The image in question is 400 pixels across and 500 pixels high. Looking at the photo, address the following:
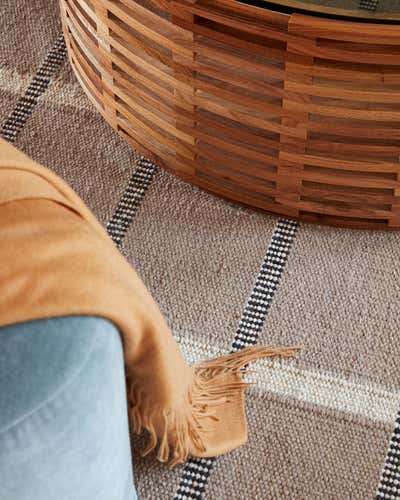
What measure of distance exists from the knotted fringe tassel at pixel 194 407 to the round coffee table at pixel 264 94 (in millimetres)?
259

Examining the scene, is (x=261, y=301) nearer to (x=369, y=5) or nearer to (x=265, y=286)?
(x=265, y=286)

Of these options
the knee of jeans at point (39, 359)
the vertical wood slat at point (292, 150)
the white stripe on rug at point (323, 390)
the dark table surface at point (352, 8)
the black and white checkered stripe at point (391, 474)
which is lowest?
the black and white checkered stripe at point (391, 474)

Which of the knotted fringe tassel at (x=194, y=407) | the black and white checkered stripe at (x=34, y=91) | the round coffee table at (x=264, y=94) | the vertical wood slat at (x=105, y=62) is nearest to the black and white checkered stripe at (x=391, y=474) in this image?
the knotted fringe tassel at (x=194, y=407)

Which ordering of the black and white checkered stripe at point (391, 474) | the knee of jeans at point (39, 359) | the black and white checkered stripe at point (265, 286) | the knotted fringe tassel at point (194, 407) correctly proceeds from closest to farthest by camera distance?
the knee of jeans at point (39, 359)
the knotted fringe tassel at point (194, 407)
the black and white checkered stripe at point (391, 474)
the black and white checkered stripe at point (265, 286)

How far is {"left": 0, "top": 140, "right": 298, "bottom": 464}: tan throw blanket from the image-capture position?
2.50ft

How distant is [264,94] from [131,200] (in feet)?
1.01

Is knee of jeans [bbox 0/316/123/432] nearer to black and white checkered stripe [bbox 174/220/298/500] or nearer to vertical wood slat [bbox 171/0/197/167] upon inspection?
black and white checkered stripe [bbox 174/220/298/500]

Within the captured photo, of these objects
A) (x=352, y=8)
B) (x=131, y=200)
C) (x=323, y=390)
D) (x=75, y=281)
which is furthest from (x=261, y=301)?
(x=75, y=281)

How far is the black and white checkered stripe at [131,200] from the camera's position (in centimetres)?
142

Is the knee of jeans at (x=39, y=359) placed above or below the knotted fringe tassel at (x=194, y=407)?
above

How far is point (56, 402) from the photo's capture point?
749 mm

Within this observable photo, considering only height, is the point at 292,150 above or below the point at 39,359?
below

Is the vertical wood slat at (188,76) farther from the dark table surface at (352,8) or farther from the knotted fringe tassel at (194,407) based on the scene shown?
the knotted fringe tassel at (194,407)

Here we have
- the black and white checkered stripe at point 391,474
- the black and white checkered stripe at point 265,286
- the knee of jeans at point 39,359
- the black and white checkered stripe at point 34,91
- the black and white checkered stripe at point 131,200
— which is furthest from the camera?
the black and white checkered stripe at point 34,91
